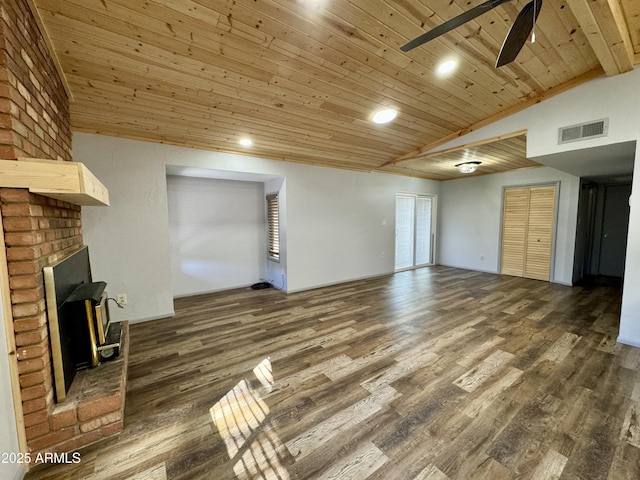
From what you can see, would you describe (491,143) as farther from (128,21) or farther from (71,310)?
(71,310)

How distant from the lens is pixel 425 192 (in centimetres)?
686

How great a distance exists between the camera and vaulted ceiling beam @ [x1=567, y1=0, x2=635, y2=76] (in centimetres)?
190

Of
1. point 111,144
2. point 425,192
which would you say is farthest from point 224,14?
point 425,192

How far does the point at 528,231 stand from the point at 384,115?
4.56m

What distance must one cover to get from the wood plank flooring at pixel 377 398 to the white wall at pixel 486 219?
6.38 ft

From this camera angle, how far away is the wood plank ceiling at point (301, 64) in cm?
186

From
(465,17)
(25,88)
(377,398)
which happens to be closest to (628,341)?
(377,398)

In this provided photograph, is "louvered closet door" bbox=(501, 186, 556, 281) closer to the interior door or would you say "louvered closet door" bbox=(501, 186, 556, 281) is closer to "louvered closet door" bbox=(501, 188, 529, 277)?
"louvered closet door" bbox=(501, 188, 529, 277)

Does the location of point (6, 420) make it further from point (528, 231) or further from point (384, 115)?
point (528, 231)

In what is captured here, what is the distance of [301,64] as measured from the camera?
2385 mm

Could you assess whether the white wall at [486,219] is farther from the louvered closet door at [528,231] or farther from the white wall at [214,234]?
the white wall at [214,234]

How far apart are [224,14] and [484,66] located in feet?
8.26

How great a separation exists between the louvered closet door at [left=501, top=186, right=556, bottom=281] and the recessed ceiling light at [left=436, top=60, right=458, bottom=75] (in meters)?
4.29

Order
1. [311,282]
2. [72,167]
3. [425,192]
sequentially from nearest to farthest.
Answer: [72,167] → [311,282] → [425,192]
